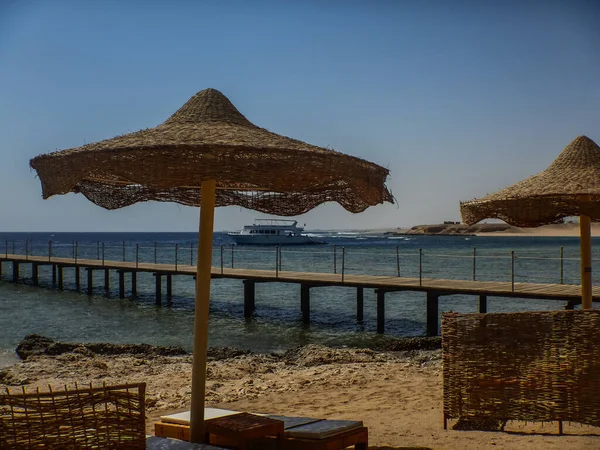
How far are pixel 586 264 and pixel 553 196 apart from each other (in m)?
1.12

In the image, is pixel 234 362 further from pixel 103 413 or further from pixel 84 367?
pixel 103 413

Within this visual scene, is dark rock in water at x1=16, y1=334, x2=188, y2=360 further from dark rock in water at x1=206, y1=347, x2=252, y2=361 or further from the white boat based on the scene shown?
the white boat

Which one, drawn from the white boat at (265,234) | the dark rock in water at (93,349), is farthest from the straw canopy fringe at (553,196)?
the white boat at (265,234)

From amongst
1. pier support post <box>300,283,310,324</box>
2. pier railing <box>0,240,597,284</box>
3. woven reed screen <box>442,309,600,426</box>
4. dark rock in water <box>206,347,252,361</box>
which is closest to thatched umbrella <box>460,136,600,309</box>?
woven reed screen <box>442,309,600,426</box>

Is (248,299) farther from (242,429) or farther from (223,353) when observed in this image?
(242,429)

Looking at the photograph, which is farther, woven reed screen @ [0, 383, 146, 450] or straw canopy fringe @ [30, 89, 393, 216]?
straw canopy fringe @ [30, 89, 393, 216]

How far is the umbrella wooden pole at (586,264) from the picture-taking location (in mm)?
7297

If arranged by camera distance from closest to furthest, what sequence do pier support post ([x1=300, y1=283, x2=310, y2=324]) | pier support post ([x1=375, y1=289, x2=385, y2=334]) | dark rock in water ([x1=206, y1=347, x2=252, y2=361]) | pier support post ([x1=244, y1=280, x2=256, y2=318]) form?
dark rock in water ([x1=206, y1=347, x2=252, y2=361]) → pier support post ([x1=375, y1=289, x2=385, y2=334]) → pier support post ([x1=300, y1=283, x2=310, y2=324]) → pier support post ([x1=244, y1=280, x2=256, y2=318])

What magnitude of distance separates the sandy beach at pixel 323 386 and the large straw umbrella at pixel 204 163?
7.28 feet

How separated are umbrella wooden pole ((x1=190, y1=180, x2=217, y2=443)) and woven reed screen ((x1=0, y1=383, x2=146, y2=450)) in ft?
2.22

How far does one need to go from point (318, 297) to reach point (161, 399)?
1895 centimetres

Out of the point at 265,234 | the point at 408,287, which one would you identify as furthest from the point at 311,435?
the point at 265,234

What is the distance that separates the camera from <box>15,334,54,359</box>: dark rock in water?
13.1 metres

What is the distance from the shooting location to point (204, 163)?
162 inches
